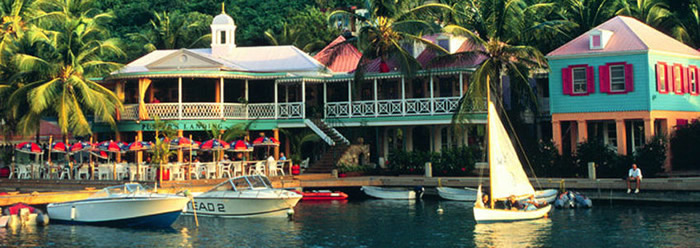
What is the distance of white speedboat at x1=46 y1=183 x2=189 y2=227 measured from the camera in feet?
91.4

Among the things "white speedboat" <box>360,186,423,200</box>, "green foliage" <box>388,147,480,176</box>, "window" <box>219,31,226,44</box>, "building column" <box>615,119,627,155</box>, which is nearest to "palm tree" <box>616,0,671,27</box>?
"building column" <box>615,119,627,155</box>

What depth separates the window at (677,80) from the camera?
38625 millimetres

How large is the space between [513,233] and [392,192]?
37.5ft

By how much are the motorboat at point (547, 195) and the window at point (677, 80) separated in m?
9.81

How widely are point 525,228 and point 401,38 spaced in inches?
676

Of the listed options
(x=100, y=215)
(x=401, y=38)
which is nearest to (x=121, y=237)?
(x=100, y=215)

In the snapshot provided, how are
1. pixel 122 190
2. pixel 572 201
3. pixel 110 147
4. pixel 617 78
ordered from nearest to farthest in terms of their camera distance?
pixel 122 190 < pixel 572 201 < pixel 110 147 < pixel 617 78

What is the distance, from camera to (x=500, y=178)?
2827 centimetres


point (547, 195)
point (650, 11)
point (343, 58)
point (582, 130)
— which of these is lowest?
point (547, 195)

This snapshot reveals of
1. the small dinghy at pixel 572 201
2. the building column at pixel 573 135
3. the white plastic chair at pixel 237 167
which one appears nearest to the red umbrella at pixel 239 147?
the white plastic chair at pixel 237 167

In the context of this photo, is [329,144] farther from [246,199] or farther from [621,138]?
[621,138]

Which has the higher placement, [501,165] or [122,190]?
[501,165]

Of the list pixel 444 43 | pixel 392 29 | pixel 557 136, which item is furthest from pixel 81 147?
pixel 557 136

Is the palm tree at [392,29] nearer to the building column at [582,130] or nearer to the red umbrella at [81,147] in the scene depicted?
the building column at [582,130]
